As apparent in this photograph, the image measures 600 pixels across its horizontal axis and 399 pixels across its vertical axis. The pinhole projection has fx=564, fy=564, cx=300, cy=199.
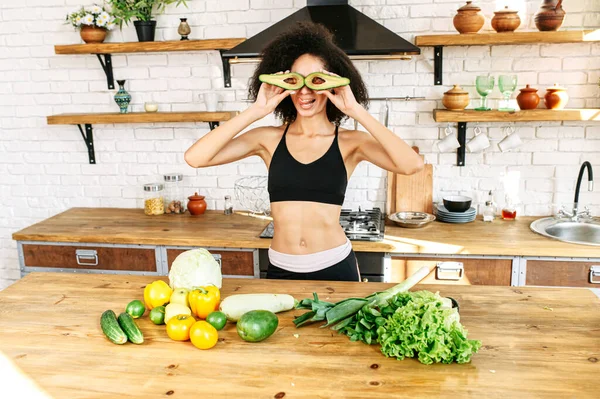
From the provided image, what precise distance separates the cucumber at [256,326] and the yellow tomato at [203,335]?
8 cm

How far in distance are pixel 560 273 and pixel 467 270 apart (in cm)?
50

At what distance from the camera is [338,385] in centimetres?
153

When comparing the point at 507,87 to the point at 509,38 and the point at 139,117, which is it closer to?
the point at 509,38

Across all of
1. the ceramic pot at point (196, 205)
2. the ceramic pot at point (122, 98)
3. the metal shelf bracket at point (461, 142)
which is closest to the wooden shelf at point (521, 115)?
the metal shelf bracket at point (461, 142)

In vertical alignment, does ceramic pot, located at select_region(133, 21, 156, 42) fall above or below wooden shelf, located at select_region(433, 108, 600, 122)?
Answer: above

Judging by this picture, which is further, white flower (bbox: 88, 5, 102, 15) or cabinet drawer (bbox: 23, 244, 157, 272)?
white flower (bbox: 88, 5, 102, 15)

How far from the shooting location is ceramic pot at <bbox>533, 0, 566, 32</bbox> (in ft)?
11.0

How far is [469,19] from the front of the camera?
3.41 meters

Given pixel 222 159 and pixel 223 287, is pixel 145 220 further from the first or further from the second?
pixel 223 287

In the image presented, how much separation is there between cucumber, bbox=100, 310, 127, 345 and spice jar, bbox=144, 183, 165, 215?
221cm

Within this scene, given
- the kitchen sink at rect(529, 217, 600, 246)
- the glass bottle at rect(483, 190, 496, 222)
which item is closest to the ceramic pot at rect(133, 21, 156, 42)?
the glass bottle at rect(483, 190, 496, 222)

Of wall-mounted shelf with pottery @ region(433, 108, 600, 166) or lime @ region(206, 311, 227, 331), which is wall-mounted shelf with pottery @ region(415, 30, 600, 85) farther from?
lime @ region(206, 311, 227, 331)

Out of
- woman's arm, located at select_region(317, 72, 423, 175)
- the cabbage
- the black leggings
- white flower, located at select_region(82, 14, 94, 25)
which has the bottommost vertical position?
the black leggings

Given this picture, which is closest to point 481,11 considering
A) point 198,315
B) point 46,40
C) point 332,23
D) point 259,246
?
point 332,23
